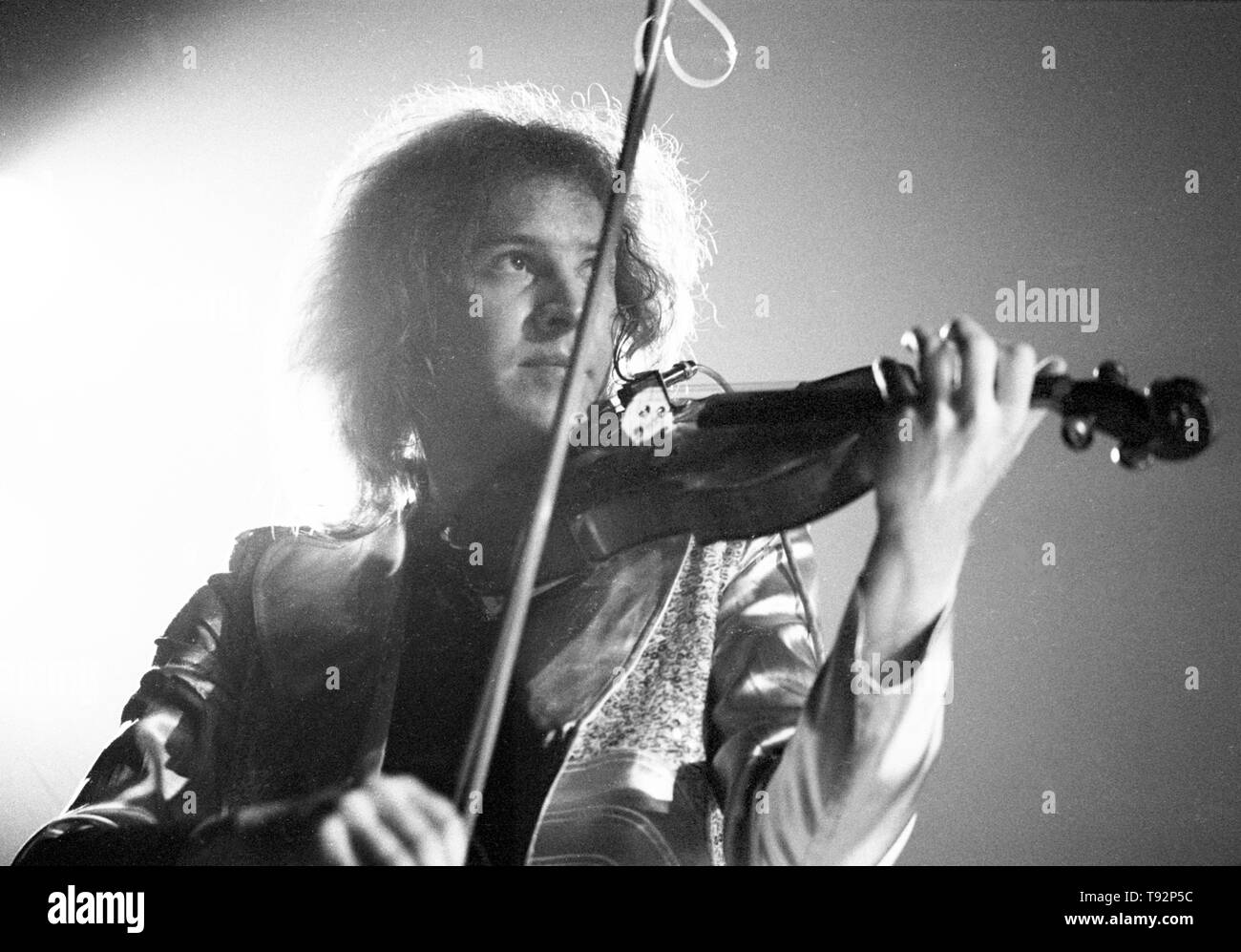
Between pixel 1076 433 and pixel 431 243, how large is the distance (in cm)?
105

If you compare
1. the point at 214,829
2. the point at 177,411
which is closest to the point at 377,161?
the point at 177,411

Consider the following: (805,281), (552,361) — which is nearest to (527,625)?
(552,361)

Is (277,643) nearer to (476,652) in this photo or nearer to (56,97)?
(476,652)

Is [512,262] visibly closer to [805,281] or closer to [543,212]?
[543,212]

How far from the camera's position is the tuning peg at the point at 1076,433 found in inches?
62.1

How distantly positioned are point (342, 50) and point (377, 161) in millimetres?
211

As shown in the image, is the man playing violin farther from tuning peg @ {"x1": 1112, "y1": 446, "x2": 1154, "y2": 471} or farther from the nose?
tuning peg @ {"x1": 1112, "y1": 446, "x2": 1154, "y2": 471}

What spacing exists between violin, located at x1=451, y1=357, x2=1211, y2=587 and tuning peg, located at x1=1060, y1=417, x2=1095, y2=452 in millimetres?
36

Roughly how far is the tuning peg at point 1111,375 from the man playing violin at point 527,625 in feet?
0.30

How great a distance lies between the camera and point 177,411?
6.97 feet

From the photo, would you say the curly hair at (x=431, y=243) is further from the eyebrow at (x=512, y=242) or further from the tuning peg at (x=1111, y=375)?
the tuning peg at (x=1111, y=375)

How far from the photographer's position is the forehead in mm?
1965

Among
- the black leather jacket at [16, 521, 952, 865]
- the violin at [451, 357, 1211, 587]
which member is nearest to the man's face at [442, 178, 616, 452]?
the violin at [451, 357, 1211, 587]
